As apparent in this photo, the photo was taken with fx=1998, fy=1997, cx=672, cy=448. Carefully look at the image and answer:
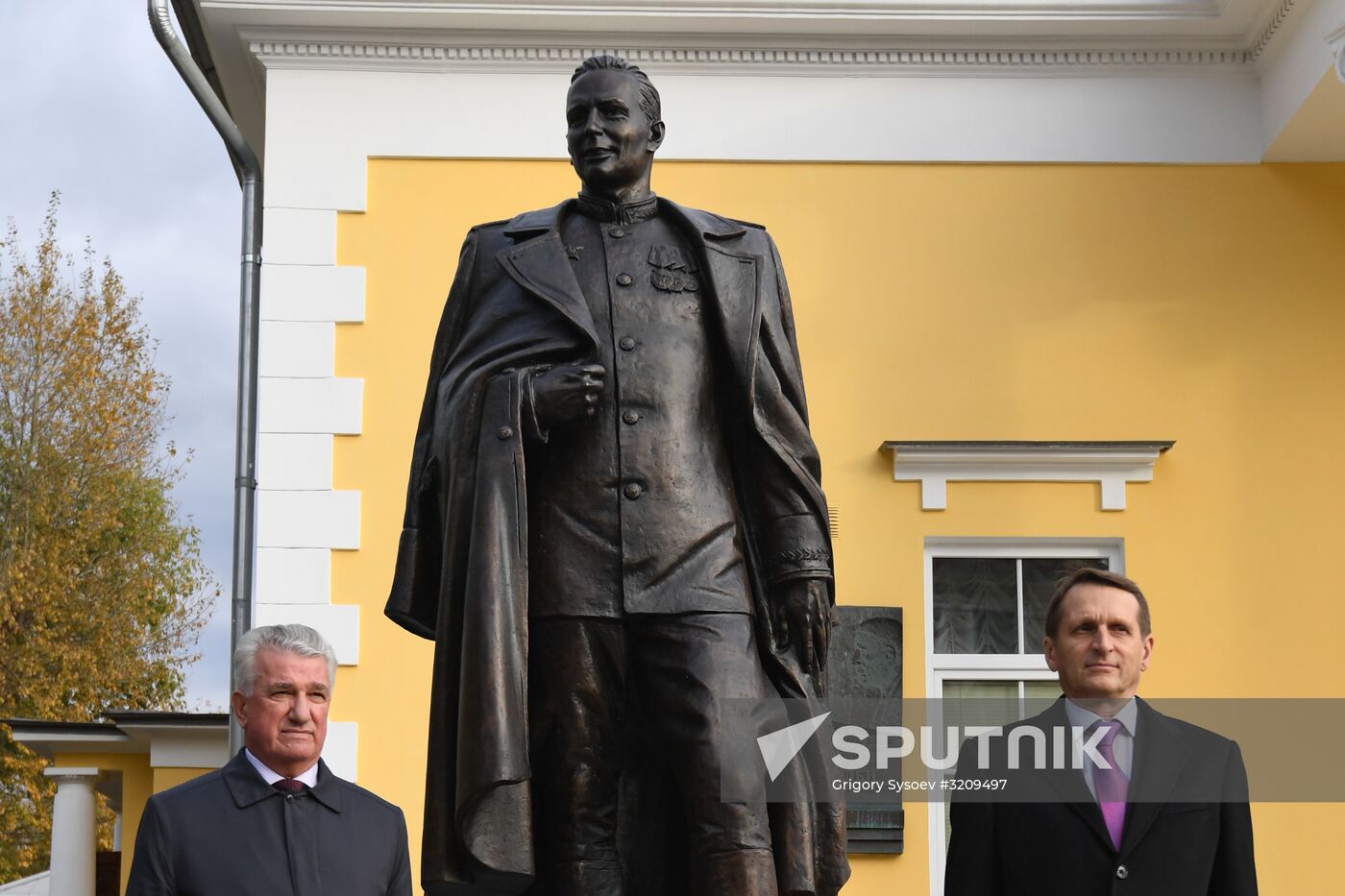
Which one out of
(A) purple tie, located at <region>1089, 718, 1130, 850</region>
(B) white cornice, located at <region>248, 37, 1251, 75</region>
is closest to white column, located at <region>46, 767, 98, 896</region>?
(B) white cornice, located at <region>248, 37, 1251, 75</region>

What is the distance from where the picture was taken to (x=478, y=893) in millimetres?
3893

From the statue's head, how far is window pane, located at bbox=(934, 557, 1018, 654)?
213 inches

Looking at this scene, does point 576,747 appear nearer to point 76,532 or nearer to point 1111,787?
point 1111,787

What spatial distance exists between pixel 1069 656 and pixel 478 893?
4.05 ft

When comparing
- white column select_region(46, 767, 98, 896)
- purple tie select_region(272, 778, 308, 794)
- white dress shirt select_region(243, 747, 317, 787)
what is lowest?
white column select_region(46, 767, 98, 896)

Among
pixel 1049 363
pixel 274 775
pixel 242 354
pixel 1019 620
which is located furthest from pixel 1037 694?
pixel 274 775

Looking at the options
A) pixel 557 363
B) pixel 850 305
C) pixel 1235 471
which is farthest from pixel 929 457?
pixel 557 363

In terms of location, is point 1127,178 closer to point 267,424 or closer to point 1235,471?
point 1235,471

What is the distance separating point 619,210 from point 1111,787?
162cm

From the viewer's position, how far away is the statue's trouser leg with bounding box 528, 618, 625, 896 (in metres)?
3.95

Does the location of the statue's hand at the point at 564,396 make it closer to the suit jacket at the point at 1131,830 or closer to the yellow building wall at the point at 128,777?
the suit jacket at the point at 1131,830

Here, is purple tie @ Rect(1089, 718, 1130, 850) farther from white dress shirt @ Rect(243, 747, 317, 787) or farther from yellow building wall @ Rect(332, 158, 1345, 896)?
yellow building wall @ Rect(332, 158, 1345, 896)

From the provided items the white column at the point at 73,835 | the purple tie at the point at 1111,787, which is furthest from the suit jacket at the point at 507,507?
the white column at the point at 73,835

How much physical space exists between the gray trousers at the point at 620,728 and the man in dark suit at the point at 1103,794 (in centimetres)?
46
